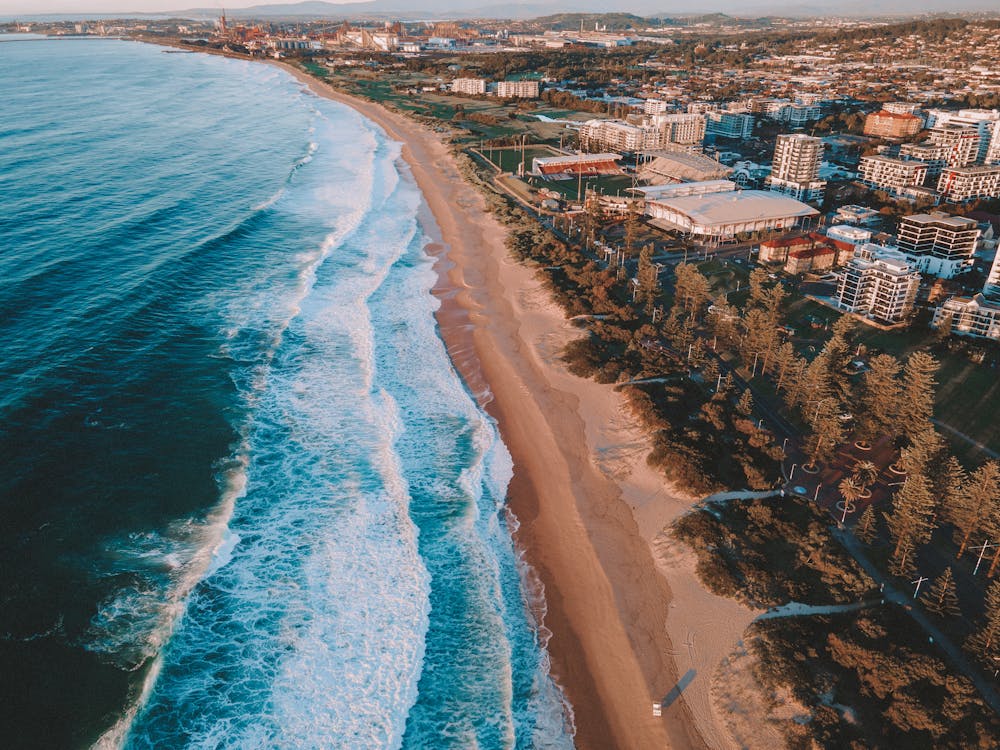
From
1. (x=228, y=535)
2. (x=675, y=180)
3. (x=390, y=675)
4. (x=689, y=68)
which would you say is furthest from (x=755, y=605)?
(x=689, y=68)

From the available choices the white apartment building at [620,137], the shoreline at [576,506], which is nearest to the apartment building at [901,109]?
the white apartment building at [620,137]

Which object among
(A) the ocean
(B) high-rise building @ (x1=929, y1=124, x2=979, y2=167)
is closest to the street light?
(A) the ocean

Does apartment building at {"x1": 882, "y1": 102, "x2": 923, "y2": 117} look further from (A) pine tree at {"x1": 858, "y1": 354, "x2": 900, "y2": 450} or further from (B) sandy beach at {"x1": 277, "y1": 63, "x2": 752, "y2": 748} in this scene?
(A) pine tree at {"x1": 858, "y1": 354, "x2": 900, "y2": 450}

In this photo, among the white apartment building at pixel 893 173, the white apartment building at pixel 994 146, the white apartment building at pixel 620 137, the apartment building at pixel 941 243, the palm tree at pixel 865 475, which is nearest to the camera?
the palm tree at pixel 865 475

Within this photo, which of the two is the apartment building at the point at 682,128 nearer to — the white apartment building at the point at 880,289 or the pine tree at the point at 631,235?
the pine tree at the point at 631,235

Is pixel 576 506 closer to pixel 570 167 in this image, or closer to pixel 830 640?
pixel 830 640
